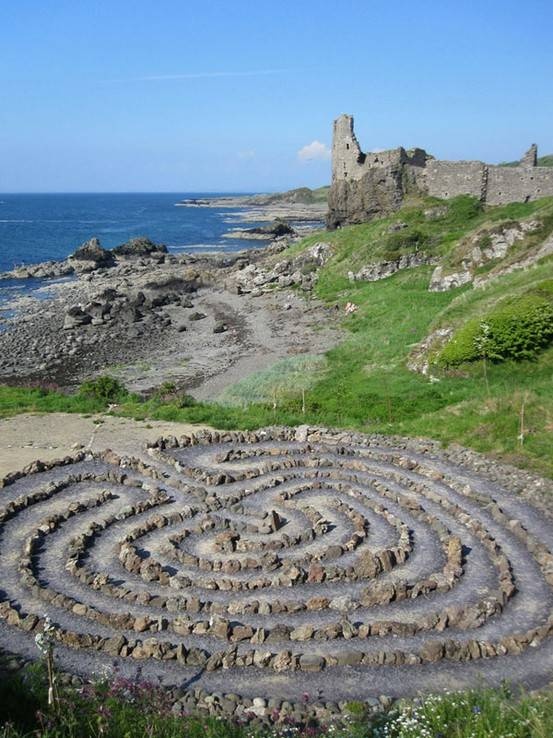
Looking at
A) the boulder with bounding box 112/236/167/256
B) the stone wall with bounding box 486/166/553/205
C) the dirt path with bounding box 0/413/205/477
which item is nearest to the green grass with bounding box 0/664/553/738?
the dirt path with bounding box 0/413/205/477

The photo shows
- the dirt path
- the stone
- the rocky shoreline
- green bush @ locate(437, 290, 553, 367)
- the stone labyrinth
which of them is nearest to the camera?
the stone

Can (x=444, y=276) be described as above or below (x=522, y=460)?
above

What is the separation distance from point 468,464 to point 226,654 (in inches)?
551

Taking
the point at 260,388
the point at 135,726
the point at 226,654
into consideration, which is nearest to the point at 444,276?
the point at 260,388

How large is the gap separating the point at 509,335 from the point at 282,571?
66.9ft

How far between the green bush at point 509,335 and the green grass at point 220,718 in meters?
22.7

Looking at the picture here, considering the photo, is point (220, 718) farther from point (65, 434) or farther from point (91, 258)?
point (91, 258)

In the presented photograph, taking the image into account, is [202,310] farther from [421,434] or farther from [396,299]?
[421,434]

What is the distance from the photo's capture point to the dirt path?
27344mm

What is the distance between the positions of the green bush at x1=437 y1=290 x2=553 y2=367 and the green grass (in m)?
22.7

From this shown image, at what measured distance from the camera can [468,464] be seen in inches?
1010

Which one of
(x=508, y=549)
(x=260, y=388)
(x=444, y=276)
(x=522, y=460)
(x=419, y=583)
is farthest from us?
(x=444, y=276)

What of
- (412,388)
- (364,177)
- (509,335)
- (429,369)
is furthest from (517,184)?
(412,388)

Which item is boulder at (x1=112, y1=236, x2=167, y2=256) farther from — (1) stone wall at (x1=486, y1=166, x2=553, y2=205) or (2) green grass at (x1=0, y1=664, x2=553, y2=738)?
(2) green grass at (x1=0, y1=664, x2=553, y2=738)
